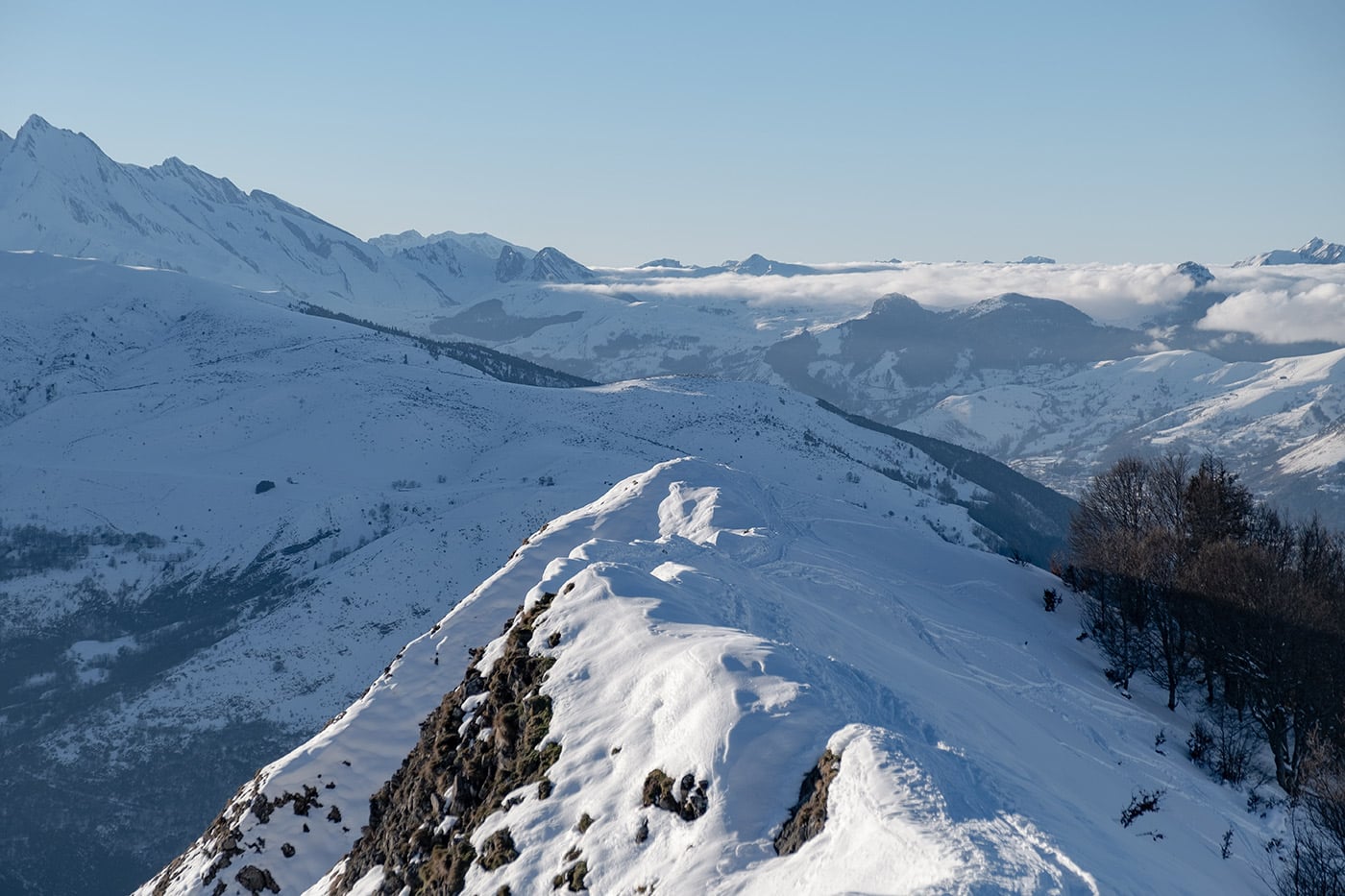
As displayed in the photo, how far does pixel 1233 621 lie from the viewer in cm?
4247

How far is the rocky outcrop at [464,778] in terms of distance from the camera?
71.3ft

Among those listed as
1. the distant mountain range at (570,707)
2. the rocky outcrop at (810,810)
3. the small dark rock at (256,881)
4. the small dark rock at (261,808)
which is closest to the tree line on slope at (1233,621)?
the distant mountain range at (570,707)

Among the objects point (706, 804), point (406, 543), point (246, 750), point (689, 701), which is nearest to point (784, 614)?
point (689, 701)

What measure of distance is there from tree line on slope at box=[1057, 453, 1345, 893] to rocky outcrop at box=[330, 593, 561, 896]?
58.5 feet

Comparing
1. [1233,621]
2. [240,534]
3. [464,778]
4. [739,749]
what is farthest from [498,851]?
[240,534]

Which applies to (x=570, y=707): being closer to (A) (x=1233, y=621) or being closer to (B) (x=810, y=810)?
(B) (x=810, y=810)

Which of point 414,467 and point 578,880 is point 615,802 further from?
point 414,467

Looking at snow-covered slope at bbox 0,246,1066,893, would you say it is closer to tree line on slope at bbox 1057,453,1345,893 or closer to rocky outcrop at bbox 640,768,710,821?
tree line on slope at bbox 1057,453,1345,893

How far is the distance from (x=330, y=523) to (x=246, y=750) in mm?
46553

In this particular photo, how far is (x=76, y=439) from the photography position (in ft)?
541

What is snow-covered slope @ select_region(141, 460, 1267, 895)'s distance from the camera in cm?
1677

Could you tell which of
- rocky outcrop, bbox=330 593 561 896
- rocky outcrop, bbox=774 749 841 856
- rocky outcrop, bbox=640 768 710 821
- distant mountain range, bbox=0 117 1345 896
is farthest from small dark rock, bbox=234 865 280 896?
rocky outcrop, bbox=774 749 841 856

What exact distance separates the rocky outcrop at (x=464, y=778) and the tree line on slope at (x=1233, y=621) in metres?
17.8

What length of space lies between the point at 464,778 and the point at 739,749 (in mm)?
8063
